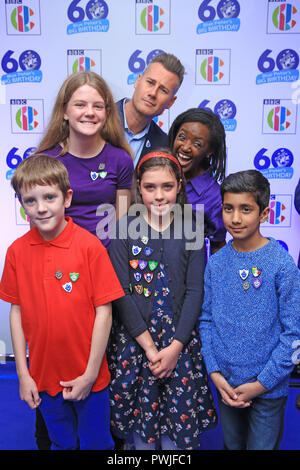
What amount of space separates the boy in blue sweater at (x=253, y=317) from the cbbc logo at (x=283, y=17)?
4.35 feet

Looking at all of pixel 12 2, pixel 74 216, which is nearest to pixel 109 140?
pixel 74 216

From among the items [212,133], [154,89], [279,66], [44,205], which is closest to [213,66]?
[279,66]

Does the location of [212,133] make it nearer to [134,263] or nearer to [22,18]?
[134,263]

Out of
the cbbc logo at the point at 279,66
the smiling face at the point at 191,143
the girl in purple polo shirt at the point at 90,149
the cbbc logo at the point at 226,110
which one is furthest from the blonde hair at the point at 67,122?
the cbbc logo at the point at 279,66

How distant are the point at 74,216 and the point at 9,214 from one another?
118 centimetres

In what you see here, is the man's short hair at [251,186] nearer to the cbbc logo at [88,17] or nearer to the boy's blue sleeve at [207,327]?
the boy's blue sleeve at [207,327]

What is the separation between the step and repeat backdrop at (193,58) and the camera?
218 centimetres

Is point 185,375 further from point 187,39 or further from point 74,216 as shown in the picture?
point 187,39

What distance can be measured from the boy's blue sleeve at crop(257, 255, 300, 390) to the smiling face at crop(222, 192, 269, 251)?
0.49 ft

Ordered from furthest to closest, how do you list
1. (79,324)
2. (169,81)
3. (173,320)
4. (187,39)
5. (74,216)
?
(187,39) → (169,81) → (74,216) → (173,320) → (79,324)

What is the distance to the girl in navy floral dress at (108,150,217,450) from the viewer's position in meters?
1.39

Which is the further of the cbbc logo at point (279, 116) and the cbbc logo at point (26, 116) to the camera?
the cbbc logo at point (26, 116)

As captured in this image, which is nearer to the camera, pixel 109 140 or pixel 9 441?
pixel 109 140
